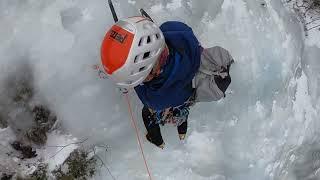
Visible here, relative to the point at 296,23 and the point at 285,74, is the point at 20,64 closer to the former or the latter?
the point at 285,74

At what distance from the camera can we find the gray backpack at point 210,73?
3355 millimetres

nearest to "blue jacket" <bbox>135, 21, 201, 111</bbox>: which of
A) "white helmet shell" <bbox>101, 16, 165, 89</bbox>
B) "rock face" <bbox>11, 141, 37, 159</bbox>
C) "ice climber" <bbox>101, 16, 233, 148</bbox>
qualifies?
"ice climber" <bbox>101, 16, 233, 148</bbox>

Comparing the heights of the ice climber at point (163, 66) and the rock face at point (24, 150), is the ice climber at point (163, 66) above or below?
above

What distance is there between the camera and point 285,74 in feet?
13.7

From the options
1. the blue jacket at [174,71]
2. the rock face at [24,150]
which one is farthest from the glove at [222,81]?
the rock face at [24,150]

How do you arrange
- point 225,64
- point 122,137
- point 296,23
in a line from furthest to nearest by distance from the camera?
point 296,23
point 122,137
point 225,64

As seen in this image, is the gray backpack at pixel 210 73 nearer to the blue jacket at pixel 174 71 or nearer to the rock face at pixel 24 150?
the blue jacket at pixel 174 71

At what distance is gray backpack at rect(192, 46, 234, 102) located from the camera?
→ 3.36 m

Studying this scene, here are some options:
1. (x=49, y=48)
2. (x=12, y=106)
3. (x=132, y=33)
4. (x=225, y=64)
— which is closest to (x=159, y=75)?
(x=132, y=33)

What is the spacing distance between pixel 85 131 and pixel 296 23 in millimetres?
2068

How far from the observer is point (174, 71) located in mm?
3066

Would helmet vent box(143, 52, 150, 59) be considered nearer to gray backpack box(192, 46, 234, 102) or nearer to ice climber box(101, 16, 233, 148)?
ice climber box(101, 16, 233, 148)

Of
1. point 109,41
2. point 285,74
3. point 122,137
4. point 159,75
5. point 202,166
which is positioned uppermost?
point 109,41

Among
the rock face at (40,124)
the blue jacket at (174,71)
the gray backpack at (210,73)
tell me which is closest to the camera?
the blue jacket at (174,71)
